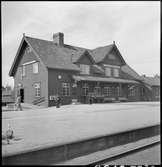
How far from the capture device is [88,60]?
23516 mm

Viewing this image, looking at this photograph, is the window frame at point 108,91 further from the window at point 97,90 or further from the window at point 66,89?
the window at point 66,89

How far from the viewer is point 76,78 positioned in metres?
21.0

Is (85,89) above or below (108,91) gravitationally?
above

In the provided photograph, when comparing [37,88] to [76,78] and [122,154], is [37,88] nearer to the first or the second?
[76,78]

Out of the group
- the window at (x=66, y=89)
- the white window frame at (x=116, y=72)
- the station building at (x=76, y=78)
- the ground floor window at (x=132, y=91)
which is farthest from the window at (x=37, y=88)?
the ground floor window at (x=132, y=91)

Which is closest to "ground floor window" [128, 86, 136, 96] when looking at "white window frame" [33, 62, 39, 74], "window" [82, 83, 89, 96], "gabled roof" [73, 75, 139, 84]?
"gabled roof" [73, 75, 139, 84]

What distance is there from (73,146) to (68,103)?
595 inches

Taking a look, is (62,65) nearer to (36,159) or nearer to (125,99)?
(125,99)

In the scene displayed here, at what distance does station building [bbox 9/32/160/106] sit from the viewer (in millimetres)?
17719

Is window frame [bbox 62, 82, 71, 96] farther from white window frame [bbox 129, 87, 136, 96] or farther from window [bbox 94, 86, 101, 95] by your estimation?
white window frame [bbox 129, 87, 136, 96]

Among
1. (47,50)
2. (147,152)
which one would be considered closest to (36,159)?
(147,152)

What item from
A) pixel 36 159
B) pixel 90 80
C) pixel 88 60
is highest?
pixel 88 60

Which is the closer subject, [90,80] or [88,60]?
[90,80]

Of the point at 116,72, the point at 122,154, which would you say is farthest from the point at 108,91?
the point at 122,154
